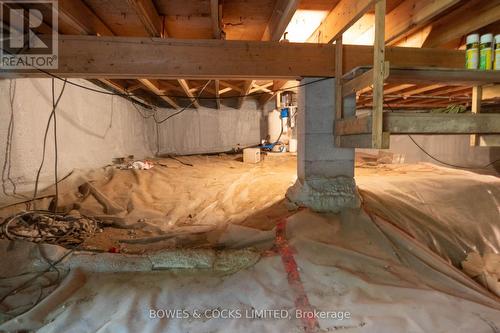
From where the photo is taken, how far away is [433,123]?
1.70 metres

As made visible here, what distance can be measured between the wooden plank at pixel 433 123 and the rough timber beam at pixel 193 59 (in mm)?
706

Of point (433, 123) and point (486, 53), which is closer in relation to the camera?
point (433, 123)

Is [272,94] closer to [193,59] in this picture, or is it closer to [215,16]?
[193,59]

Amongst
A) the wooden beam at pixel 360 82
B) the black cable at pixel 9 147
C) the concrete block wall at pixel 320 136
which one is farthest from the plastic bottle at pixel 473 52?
the black cable at pixel 9 147

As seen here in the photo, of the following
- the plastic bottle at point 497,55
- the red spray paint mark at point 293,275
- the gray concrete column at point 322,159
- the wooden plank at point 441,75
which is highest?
the plastic bottle at point 497,55

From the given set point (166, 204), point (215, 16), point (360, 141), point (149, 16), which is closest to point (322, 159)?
point (360, 141)

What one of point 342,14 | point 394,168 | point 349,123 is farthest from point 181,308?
point 394,168

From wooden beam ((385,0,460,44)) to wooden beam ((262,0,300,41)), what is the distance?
949 millimetres

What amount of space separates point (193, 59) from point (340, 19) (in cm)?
113

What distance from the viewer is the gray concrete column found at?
2207 mm

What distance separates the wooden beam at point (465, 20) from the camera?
6.23ft

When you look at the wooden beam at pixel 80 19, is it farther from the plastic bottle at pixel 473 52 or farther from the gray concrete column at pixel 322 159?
the plastic bottle at pixel 473 52

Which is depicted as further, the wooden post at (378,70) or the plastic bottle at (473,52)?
the plastic bottle at (473,52)

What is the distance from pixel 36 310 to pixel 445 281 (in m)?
2.31
